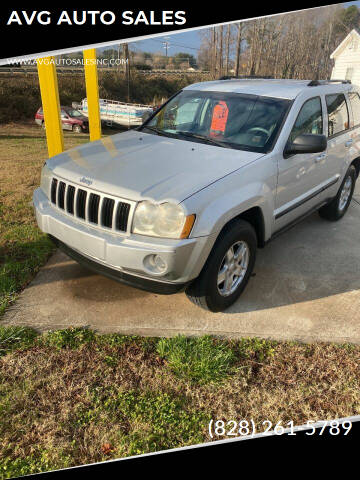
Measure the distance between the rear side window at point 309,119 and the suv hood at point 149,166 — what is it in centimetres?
71

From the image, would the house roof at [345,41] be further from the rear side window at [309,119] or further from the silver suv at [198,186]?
the rear side window at [309,119]

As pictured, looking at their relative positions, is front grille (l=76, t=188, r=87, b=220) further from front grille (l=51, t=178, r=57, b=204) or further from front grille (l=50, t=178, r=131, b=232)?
front grille (l=51, t=178, r=57, b=204)

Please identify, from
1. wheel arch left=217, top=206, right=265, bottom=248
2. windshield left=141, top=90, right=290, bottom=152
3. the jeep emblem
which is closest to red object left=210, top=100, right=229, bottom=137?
windshield left=141, top=90, right=290, bottom=152

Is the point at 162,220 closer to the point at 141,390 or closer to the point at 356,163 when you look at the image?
the point at 141,390

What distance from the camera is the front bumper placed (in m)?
2.59

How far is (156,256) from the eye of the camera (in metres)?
2.62

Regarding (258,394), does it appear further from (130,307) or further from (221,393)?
(130,307)

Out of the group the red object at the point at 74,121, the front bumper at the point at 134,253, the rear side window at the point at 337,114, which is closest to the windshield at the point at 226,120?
the rear side window at the point at 337,114

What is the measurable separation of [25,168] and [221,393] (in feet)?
22.8

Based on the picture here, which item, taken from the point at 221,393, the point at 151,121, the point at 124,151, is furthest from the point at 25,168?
the point at 221,393

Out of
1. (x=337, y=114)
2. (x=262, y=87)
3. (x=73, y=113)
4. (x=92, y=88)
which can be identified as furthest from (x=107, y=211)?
(x=73, y=113)

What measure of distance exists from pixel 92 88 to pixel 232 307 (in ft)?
14.1

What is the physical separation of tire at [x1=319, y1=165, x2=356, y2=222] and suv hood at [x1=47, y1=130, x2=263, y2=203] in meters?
2.41

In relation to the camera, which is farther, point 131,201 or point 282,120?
point 282,120
